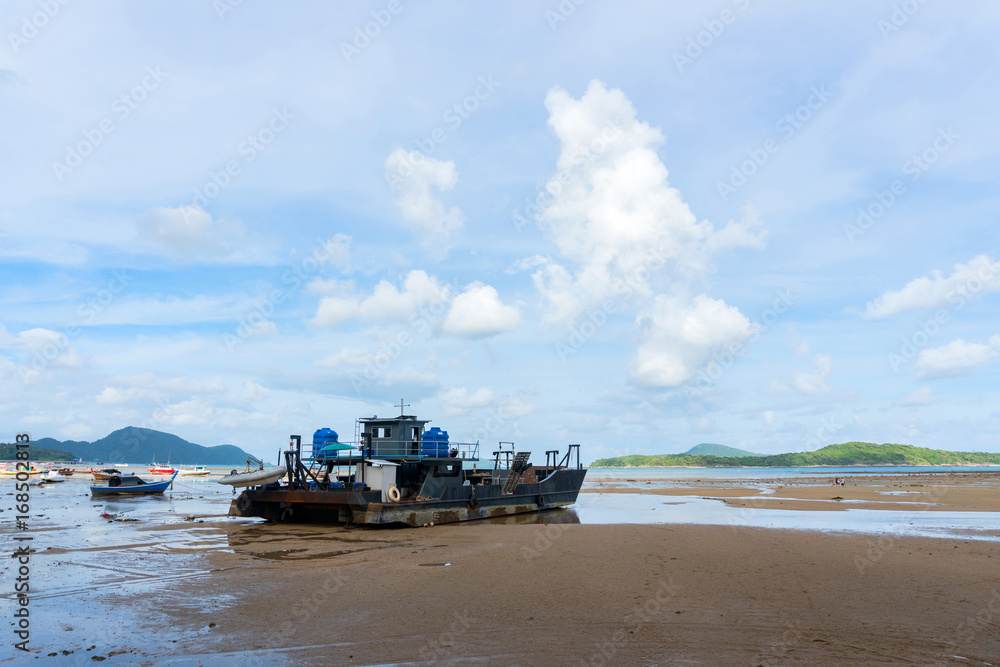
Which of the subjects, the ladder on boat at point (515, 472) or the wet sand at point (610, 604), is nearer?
the wet sand at point (610, 604)

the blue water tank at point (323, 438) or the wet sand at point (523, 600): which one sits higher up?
the blue water tank at point (323, 438)

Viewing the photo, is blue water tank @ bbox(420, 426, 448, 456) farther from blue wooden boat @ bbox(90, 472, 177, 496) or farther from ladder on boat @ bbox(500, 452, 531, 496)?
blue wooden boat @ bbox(90, 472, 177, 496)

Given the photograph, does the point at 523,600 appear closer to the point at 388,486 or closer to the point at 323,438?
the point at 388,486

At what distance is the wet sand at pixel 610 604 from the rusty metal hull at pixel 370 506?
4.38 meters

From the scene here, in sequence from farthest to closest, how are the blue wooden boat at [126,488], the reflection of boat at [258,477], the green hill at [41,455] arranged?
the green hill at [41,455] → the blue wooden boat at [126,488] → the reflection of boat at [258,477]

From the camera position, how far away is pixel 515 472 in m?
30.8

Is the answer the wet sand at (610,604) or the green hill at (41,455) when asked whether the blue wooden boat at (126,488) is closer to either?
the wet sand at (610,604)

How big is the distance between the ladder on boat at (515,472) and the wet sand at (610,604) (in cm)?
1143

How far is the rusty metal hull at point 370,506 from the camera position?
71.9 feet

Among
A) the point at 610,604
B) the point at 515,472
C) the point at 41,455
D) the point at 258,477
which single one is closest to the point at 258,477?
the point at 258,477

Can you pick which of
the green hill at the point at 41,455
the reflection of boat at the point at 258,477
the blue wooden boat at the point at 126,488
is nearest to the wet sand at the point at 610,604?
the reflection of boat at the point at 258,477

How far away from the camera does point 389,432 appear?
86.7 ft

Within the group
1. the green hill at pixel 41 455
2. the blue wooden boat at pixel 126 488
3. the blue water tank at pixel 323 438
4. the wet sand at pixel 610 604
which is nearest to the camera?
the wet sand at pixel 610 604

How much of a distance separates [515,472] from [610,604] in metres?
21.0
